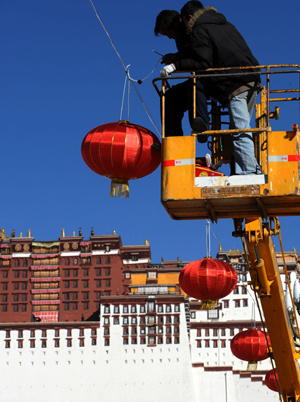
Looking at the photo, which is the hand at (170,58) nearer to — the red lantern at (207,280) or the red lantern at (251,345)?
the red lantern at (207,280)

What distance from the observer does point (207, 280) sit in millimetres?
20359

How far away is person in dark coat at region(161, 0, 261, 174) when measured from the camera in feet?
28.5

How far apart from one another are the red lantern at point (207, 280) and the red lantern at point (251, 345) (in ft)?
4.42

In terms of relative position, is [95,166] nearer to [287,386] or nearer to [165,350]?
[287,386]

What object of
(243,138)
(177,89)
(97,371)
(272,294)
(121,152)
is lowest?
(97,371)

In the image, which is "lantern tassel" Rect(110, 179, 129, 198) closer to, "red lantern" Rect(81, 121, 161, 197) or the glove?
"red lantern" Rect(81, 121, 161, 197)

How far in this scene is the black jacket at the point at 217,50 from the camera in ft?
28.6

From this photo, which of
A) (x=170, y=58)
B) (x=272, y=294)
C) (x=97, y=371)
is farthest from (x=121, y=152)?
(x=97, y=371)

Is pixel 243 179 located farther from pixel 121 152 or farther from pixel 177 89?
pixel 121 152

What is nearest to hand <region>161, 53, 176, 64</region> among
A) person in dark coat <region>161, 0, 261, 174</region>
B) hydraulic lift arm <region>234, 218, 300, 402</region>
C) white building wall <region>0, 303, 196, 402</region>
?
person in dark coat <region>161, 0, 261, 174</region>

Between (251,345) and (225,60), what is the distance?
1500 centimetres

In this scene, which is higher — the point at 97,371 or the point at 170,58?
the point at 170,58

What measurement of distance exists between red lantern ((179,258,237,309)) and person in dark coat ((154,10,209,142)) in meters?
10.4

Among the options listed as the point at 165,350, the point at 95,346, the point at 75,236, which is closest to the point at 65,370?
the point at 95,346
